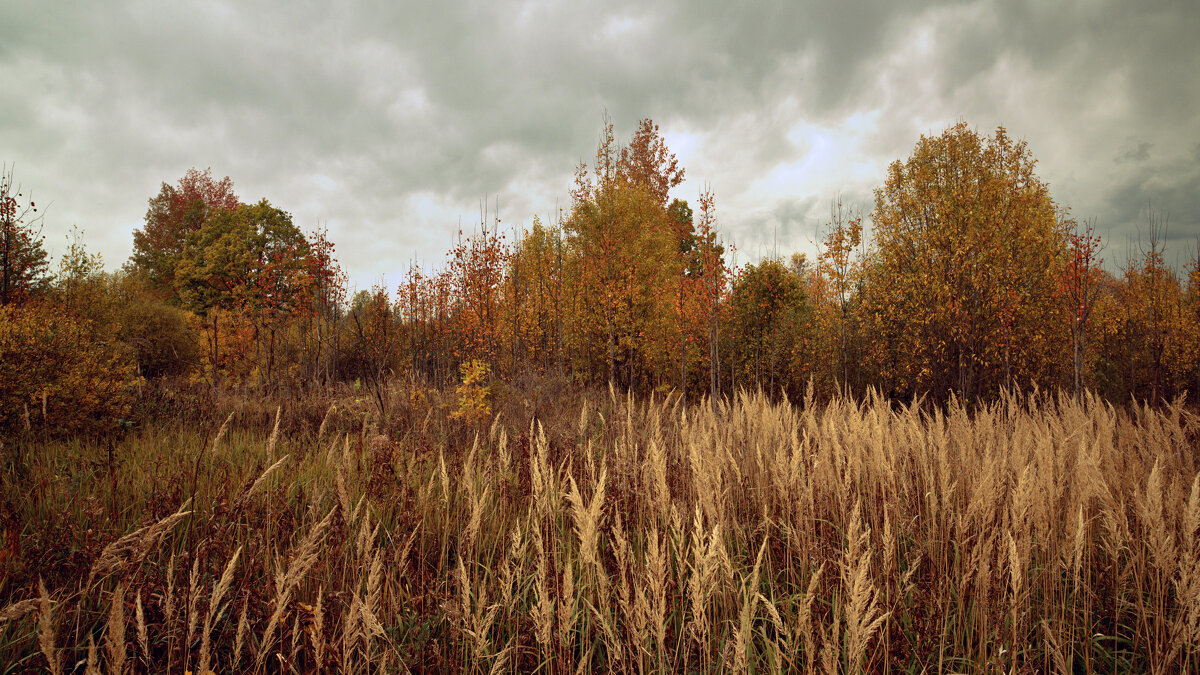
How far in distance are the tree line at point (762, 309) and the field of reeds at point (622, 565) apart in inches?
278

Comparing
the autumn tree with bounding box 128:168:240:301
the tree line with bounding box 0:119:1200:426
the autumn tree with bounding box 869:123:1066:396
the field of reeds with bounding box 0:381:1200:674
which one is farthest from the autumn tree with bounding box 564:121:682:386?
the autumn tree with bounding box 128:168:240:301

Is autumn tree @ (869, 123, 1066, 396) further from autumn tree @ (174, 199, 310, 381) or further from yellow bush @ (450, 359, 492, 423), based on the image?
autumn tree @ (174, 199, 310, 381)

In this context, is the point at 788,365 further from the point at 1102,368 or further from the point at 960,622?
the point at 960,622

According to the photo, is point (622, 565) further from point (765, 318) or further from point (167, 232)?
point (167, 232)

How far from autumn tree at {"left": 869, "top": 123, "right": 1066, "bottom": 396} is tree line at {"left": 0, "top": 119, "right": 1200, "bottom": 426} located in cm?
6

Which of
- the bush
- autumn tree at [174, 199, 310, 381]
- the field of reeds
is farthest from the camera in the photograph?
autumn tree at [174, 199, 310, 381]

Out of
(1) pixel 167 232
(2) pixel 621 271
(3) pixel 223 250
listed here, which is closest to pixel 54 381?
(2) pixel 621 271

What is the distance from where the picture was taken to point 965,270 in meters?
12.2

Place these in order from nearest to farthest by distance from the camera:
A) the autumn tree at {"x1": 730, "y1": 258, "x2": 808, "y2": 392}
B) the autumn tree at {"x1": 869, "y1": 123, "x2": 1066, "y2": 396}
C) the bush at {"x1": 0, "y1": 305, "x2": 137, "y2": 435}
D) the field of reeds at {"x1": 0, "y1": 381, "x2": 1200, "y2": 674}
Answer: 1. the field of reeds at {"x1": 0, "y1": 381, "x2": 1200, "y2": 674}
2. the bush at {"x1": 0, "y1": 305, "x2": 137, "y2": 435}
3. the autumn tree at {"x1": 869, "y1": 123, "x2": 1066, "y2": 396}
4. the autumn tree at {"x1": 730, "y1": 258, "x2": 808, "y2": 392}

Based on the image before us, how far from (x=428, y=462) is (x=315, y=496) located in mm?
1216

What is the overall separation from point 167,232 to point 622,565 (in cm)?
4173

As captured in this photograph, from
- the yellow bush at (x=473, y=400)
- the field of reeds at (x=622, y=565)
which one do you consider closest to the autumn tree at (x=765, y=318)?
the yellow bush at (x=473, y=400)

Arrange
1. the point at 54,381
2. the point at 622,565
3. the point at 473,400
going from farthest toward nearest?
the point at 473,400 → the point at 54,381 → the point at 622,565

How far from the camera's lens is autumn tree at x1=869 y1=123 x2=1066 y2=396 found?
1199 centimetres
